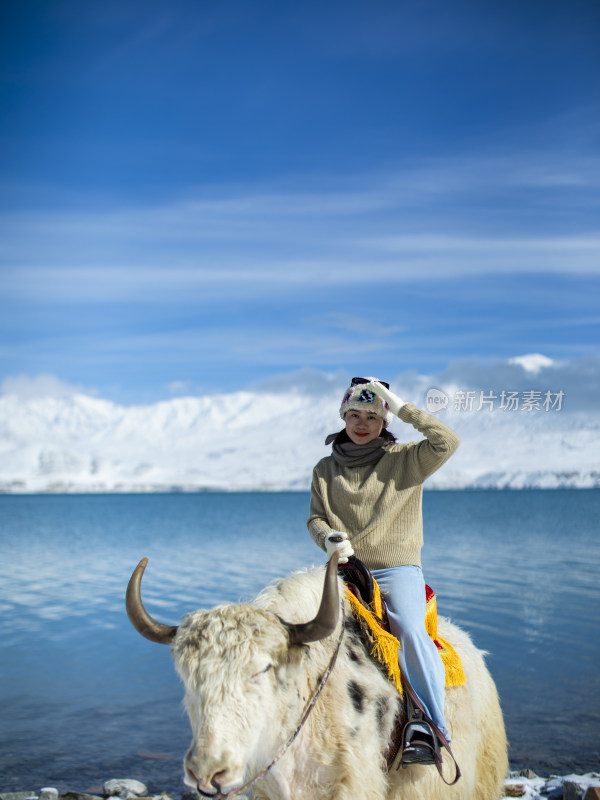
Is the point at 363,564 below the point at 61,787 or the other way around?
the other way around

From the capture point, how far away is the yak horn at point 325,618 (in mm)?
3342

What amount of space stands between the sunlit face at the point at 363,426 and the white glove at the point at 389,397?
4.9 inches

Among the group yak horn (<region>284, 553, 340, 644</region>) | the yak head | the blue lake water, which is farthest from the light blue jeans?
the blue lake water

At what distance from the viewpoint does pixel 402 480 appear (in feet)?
14.3

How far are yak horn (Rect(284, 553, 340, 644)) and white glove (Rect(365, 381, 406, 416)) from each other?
46.6 inches

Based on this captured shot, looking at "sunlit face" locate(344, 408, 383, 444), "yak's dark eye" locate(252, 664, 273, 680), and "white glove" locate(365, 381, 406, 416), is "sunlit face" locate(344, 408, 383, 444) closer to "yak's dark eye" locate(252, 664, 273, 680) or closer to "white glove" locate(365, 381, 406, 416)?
"white glove" locate(365, 381, 406, 416)

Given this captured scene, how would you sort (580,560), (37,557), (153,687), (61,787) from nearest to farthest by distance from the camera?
1. (61,787)
2. (153,687)
3. (580,560)
4. (37,557)

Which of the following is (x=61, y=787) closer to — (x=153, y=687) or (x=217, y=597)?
(x=153, y=687)

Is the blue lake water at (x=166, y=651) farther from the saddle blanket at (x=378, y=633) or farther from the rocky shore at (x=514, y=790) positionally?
the saddle blanket at (x=378, y=633)

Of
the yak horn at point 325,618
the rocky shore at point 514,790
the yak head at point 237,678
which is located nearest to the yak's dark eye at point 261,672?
the yak head at point 237,678

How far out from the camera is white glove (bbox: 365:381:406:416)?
14.3 feet

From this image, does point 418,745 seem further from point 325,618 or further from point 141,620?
point 141,620

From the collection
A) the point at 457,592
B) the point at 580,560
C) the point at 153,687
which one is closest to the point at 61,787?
the point at 153,687

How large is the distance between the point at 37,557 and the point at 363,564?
108 ft
